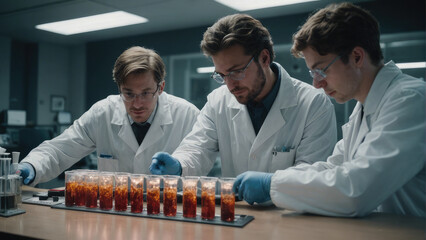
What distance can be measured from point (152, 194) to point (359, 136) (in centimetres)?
105

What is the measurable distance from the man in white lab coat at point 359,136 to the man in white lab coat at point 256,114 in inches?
10.7

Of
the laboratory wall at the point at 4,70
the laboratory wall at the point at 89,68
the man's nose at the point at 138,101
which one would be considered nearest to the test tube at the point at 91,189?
the man's nose at the point at 138,101

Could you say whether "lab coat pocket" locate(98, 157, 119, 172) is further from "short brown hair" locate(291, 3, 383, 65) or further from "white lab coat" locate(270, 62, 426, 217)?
"short brown hair" locate(291, 3, 383, 65)

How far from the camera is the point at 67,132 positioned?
2889 millimetres

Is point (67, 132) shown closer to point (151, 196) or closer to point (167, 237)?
point (151, 196)

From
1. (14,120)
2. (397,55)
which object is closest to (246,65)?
(397,55)

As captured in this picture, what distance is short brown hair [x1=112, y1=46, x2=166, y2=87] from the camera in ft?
8.39

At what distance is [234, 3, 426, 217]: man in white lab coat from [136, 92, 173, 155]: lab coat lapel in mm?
1081

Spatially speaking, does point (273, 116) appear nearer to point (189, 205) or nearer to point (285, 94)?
point (285, 94)

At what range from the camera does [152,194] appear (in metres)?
1.70

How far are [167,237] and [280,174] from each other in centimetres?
63

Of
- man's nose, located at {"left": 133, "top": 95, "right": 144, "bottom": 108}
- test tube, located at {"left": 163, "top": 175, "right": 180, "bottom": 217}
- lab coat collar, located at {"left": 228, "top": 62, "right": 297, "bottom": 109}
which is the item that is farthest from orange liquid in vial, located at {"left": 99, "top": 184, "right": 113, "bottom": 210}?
lab coat collar, located at {"left": 228, "top": 62, "right": 297, "bottom": 109}

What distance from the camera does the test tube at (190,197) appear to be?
5.39 ft

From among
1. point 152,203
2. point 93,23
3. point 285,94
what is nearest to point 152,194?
point 152,203
